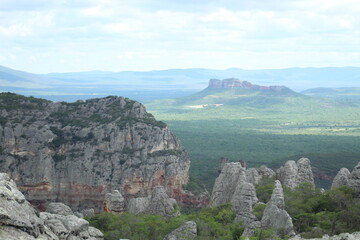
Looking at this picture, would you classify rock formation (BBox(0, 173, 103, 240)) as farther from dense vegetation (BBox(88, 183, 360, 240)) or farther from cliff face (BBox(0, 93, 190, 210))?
cliff face (BBox(0, 93, 190, 210))

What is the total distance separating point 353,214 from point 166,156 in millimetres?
34542

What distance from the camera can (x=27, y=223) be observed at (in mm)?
22531

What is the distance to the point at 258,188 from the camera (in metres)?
50.2

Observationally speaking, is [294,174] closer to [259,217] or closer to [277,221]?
[259,217]

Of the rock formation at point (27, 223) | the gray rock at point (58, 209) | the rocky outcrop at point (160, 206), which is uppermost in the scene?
the rock formation at point (27, 223)

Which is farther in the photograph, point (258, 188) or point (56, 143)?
point (56, 143)

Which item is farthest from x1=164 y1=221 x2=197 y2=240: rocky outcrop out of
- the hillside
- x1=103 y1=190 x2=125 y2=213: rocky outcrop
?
the hillside

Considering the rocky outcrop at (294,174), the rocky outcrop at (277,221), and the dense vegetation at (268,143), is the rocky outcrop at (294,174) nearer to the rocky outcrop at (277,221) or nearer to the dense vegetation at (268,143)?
the rocky outcrop at (277,221)

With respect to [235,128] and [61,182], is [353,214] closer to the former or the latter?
[61,182]

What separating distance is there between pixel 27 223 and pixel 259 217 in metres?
19.1

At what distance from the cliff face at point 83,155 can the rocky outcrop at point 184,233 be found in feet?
94.3

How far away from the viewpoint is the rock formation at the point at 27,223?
2191 centimetres

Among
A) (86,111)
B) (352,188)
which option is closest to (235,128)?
(86,111)

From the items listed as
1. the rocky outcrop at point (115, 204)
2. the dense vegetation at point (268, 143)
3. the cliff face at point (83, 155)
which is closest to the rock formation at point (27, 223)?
the rocky outcrop at point (115, 204)
